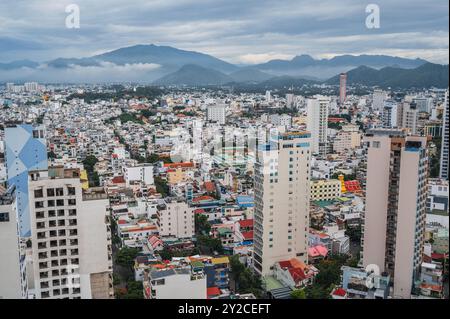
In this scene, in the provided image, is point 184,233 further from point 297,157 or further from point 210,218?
point 297,157

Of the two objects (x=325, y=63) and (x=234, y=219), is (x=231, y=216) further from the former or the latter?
(x=325, y=63)

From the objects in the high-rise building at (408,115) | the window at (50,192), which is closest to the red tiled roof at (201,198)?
the window at (50,192)

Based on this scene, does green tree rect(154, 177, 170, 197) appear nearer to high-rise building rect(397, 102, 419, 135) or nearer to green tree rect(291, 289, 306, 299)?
green tree rect(291, 289, 306, 299)

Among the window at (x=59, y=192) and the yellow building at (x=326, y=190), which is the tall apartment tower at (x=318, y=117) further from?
the window at (x=59, y=192)

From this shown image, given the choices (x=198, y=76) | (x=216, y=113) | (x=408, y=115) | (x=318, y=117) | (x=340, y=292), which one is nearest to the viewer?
(x=340, y=292)

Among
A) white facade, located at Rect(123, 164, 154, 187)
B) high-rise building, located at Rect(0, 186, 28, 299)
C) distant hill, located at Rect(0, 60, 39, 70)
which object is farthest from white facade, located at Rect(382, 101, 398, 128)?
high-rise building, located at Rect(0, 186, 28, 299)

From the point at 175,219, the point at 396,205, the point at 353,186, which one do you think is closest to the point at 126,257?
the point at 175,219
